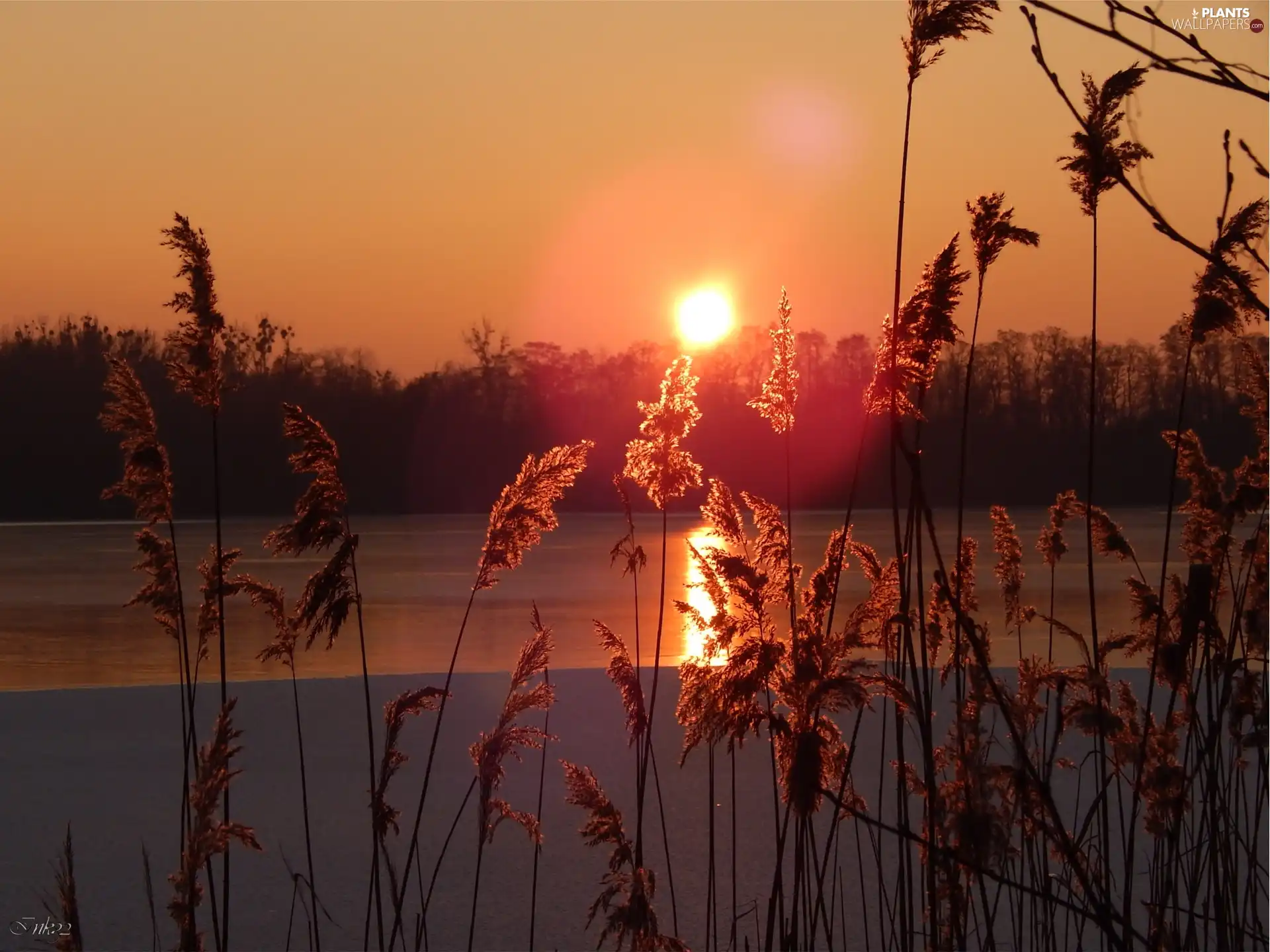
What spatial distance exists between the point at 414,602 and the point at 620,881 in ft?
42.9

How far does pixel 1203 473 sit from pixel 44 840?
4155mm

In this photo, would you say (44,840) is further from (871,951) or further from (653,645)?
(653,645)

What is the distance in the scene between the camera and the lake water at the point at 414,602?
1029cm

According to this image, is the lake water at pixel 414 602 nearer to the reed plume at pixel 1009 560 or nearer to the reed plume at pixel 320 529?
the reed plume at pixel 320 529

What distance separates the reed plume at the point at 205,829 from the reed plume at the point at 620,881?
60 cm

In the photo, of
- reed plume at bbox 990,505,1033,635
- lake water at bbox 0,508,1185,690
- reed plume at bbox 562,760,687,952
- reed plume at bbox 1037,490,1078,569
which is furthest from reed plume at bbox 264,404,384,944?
reed plume at bbox 1037,490,1078,569

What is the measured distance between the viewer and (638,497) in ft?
143

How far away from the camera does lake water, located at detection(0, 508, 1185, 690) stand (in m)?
10.3

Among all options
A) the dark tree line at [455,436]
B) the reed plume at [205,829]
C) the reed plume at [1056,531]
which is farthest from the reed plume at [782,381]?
the dark tree line at [455,436]

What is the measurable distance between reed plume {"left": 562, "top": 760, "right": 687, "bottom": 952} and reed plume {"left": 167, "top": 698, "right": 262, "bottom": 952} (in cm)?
60

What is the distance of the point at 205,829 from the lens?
1.92 meters

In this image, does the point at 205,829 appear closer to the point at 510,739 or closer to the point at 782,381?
the point at 510,739

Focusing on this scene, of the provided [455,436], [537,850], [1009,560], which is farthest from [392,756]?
[455,436]

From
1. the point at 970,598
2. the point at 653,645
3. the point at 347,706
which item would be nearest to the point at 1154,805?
the point at 970,598
